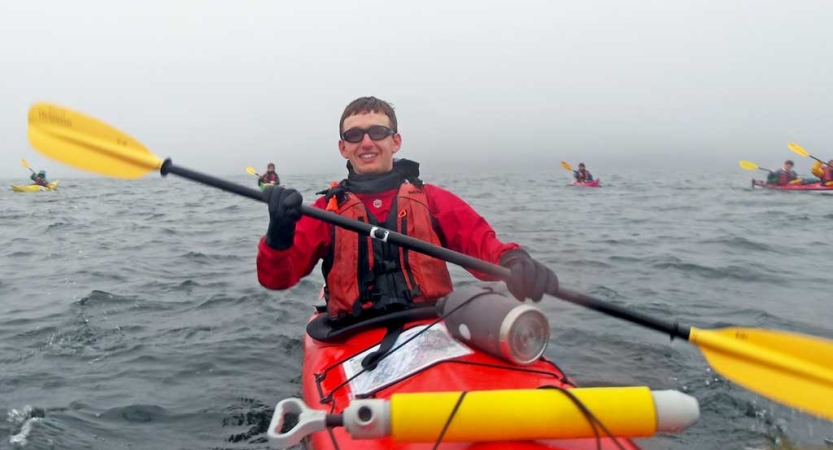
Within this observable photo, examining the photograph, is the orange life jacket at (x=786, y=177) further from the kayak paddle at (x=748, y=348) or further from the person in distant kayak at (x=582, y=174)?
the kayak paddle at (x=748, y=348)

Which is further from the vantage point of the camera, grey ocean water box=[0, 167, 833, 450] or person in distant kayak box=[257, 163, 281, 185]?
person in distant kayak box=[257, 163, 281, 185]

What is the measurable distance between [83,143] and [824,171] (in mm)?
20826

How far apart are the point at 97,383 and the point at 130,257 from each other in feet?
16.1

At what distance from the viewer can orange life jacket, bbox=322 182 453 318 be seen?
3.27m

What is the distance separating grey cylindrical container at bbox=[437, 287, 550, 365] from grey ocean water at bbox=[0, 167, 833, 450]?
1109 millimetres

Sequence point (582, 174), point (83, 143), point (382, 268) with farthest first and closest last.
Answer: point (582, 174) < point (83, 143) < point (382, 268)

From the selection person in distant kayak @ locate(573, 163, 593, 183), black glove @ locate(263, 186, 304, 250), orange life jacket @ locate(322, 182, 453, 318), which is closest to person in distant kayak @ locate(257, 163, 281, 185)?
person in distant kayak @ locate(573, 163, 593, 183)

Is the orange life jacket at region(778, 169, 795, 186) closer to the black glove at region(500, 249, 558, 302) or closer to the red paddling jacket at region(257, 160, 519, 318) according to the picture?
the red paddling jacket at region(257, 160, 519, 318)

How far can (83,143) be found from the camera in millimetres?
3725

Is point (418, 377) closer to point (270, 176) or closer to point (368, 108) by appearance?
point (368, 108)

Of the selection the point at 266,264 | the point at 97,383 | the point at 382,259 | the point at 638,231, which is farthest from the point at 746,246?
the point at 97,383

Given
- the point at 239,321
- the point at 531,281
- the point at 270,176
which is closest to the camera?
the point at 531,281

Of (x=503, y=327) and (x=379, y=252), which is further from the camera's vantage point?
(x=379, y=252)

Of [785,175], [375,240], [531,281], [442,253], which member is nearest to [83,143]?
[375,240]
